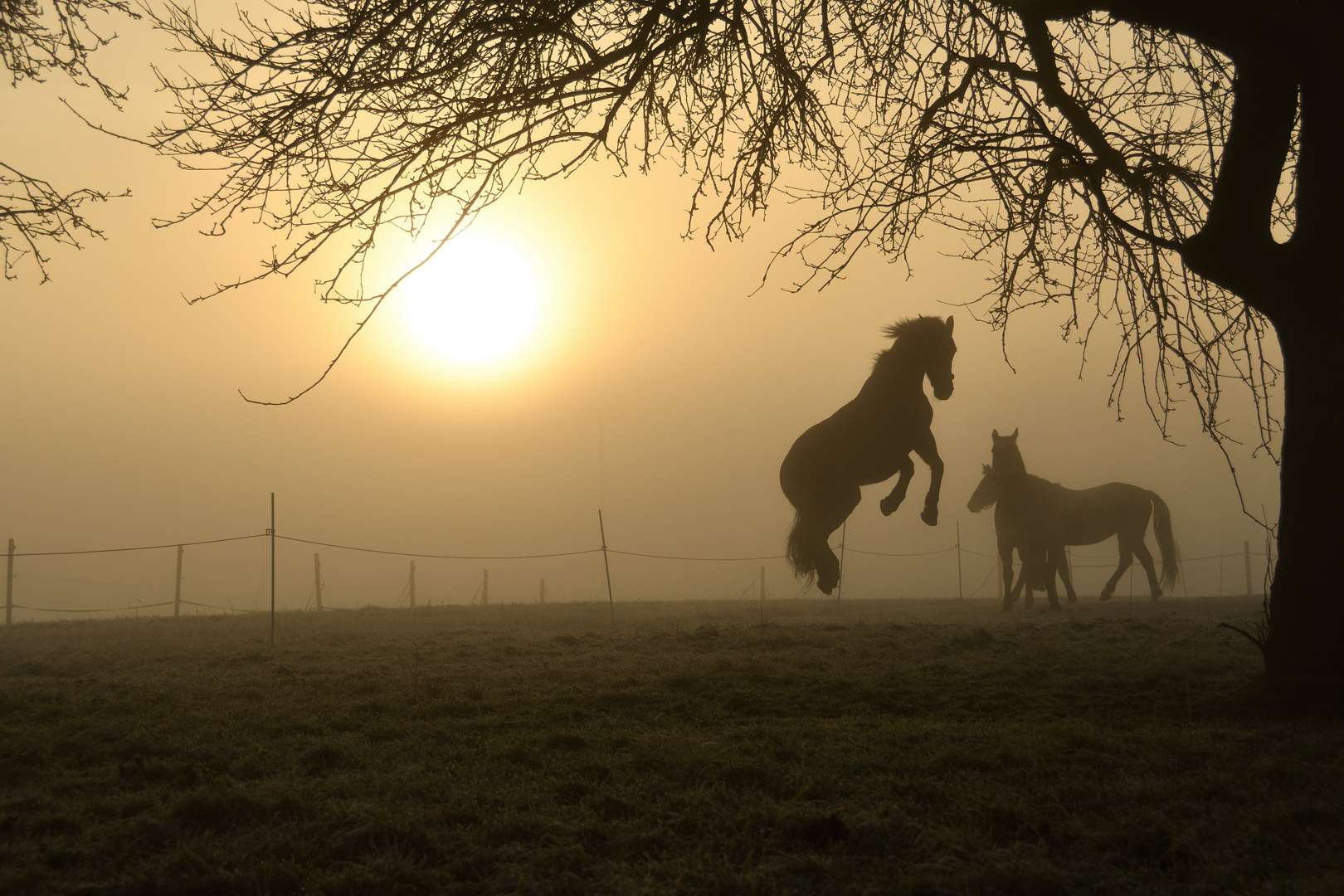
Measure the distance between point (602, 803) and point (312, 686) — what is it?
3269 millimetres

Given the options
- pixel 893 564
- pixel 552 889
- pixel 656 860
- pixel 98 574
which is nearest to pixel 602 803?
pixel 656 860

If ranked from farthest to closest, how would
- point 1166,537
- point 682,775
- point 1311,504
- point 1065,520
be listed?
1. point 1166,537
2. point 1065,520
3. point 1311,504
4. point 682,775

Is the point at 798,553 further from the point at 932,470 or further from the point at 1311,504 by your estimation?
the point at 1311,504

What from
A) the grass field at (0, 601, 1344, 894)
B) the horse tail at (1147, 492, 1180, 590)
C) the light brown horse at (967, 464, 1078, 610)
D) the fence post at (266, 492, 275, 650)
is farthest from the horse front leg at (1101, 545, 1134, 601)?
the fence post at (266, 492, 275, 650)

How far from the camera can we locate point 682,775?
3.19 metres

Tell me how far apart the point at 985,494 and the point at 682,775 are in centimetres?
1159

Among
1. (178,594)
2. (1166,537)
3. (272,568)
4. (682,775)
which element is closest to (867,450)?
(682,775)

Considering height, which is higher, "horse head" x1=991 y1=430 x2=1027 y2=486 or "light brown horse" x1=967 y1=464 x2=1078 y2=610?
"horse head" x1=991 y1=430 x2=1027 y2=486

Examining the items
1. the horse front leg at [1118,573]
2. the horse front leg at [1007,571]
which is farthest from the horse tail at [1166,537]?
the horse front leg at [1007,571]

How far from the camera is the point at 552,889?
7.09ft

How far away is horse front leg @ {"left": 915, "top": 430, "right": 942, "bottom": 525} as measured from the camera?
5.00m

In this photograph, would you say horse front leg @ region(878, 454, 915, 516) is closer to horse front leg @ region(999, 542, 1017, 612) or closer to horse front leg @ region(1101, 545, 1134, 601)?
horse front leg @ region(999, 542, 1017, 612)

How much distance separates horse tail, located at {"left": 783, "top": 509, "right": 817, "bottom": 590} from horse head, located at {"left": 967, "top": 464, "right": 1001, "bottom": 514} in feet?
28.5

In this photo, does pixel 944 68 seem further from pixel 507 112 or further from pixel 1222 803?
pixel 1222 803
